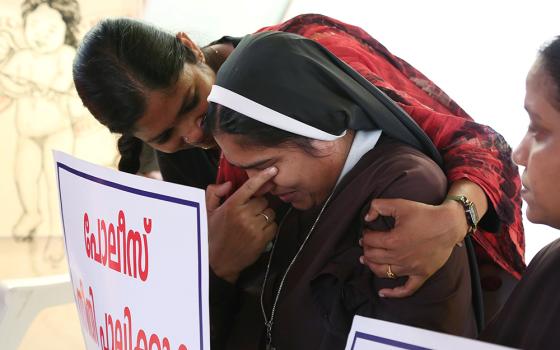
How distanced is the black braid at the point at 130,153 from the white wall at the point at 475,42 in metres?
0.92

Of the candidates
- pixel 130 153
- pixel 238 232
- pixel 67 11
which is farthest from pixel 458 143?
pixel 67 11

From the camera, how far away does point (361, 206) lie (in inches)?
35.3

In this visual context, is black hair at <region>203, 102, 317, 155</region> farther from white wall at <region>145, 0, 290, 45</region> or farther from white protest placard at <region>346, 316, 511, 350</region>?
white wall at <region>145, 0, 290, 45</region>

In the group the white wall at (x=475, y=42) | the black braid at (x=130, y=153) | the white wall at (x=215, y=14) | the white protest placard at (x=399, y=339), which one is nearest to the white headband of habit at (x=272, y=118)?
the white protest placard at (x=399, y=339)

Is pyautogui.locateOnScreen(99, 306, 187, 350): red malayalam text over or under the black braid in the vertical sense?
over

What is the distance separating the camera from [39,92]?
2.49 m

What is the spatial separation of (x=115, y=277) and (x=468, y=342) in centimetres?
49

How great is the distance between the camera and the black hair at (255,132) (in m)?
0.89

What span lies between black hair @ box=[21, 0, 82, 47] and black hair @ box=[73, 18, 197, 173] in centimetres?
139

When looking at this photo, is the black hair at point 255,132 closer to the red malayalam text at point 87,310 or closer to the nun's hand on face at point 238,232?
the nun's hand on face at point 238,232

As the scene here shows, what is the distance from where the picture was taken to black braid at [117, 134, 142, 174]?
146cm

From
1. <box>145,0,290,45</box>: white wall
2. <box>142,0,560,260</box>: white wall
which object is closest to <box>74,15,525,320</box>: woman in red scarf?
<box>142,0,560,260</box>: white wall

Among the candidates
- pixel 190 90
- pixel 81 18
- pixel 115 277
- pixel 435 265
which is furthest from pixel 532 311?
pixel 81 18

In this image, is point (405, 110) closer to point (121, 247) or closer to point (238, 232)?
point (238, 232)
